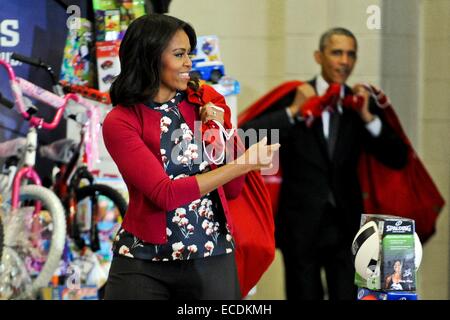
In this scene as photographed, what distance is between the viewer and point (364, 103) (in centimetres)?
423

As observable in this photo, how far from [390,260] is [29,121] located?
220cm

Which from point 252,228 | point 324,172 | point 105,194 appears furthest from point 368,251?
point 105,194

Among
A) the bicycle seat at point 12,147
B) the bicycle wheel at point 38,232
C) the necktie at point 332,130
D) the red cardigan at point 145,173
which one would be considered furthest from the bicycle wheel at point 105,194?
the red cardigan at point 145,173

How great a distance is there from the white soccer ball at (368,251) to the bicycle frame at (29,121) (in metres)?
1.96

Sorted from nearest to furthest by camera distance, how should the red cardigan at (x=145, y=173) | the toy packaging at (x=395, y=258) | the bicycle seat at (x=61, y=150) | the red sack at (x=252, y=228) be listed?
the red cardigan at (x=145, y=173)
the toy packaging at (x=395, y=258)
the red sack at (x=252, y=228)
the bicycle seat at (x=61, y=150)

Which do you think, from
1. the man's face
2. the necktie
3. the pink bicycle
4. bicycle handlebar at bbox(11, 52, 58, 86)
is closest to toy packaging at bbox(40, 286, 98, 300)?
the pink bicycle

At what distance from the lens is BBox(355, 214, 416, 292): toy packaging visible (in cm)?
266

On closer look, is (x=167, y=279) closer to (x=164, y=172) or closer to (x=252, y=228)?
(x=164, y=172)

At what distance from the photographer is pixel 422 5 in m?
4.41

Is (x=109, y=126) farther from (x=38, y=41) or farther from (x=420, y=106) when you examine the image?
(x=420, y=106)

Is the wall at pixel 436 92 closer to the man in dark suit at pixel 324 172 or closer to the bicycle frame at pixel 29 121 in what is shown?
the man in dark suit at pixel 324 172

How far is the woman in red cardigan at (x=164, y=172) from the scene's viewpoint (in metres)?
2.46
